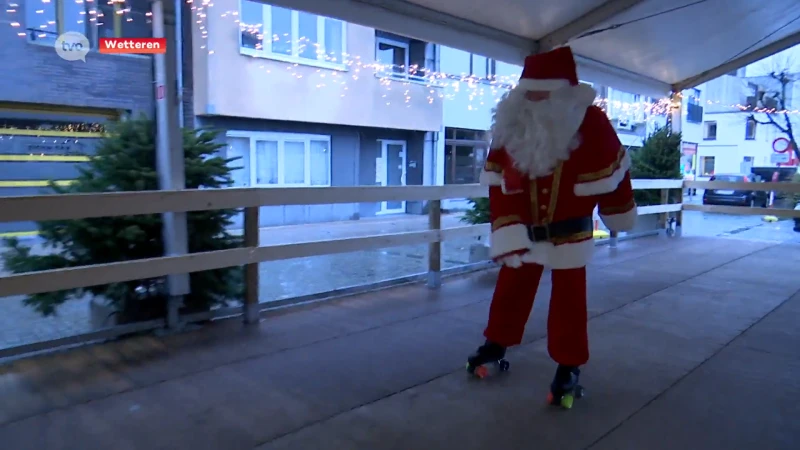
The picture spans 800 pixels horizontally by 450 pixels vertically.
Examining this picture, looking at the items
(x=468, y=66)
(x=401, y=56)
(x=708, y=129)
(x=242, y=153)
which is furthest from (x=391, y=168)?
(x=708, y=129)

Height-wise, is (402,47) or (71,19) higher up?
(402,47)

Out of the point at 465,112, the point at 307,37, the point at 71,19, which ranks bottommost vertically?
the point at 465,112

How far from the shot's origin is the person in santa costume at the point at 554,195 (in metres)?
2.97

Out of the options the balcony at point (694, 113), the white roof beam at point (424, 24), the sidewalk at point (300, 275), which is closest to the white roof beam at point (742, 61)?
the white roof beam at point (424, 24)

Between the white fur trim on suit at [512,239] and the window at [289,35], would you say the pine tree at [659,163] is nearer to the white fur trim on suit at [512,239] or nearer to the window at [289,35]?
the window at [289,35]

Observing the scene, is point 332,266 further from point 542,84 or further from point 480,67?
point 480,67

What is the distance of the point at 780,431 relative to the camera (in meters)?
2.69

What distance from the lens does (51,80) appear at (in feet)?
31.9

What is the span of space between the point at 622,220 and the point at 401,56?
13985 mm

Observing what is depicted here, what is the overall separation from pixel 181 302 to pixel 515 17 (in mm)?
3956

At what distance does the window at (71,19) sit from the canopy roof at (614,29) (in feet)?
14.7

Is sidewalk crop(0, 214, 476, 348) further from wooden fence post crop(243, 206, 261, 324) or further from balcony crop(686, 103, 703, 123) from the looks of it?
balcony crop(686, 103, 703, 123)

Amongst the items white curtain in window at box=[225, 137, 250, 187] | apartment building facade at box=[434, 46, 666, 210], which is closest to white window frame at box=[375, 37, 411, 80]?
apartment building facade at box=[434, 46, 666, 210]

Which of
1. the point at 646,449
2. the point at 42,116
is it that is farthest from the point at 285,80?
the point at 646,449
